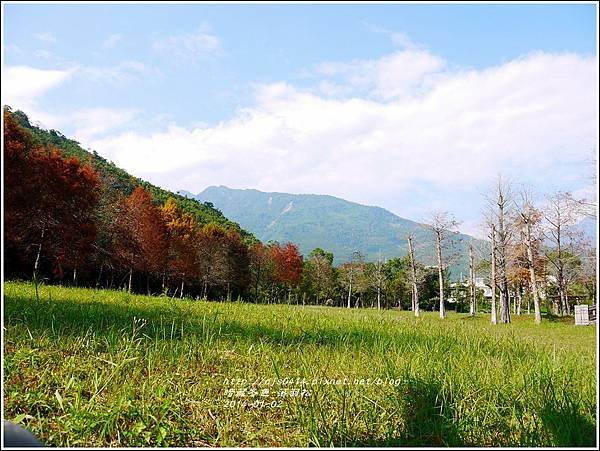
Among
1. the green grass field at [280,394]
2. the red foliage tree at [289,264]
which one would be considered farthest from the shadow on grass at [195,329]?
the red foliage tree at [289,264]

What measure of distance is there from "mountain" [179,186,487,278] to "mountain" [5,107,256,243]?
512mm

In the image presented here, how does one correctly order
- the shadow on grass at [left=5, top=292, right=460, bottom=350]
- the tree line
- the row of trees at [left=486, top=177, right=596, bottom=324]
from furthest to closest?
the shadow on grass at [left=5, top=292, right=460, bottom=350] → the tree line → the row of trees at [left=486, top=177, right=596, bottom=324]

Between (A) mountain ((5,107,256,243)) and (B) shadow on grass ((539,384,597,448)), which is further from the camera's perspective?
(A) mountain ((5,107,256,243))

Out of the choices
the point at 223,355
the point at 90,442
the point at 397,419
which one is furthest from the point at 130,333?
the point at 397,419

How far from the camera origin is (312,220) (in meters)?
3.65

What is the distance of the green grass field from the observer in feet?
5.94

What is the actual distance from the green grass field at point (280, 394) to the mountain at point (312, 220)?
2.90 feet

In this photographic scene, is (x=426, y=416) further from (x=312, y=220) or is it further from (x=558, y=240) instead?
(x=312, y=220)

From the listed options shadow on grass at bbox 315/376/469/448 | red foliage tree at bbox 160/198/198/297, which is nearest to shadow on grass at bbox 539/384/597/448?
shadow on grass at bbox 315/376/469/448

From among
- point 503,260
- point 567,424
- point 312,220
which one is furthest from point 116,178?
point 567,424

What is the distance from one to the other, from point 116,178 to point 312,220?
11.0 metres

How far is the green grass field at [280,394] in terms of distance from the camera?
1811mm

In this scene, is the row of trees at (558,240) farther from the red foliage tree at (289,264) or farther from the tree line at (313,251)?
the red foliage tree at (289,264)

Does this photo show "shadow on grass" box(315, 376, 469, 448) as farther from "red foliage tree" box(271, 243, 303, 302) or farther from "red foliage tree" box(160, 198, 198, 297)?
"red foliage tree" box(160, 198, 198, 297)
